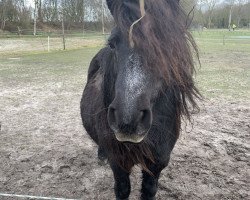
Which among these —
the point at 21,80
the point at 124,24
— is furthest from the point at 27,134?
the point at 21,80

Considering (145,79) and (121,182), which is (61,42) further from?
(145,79)

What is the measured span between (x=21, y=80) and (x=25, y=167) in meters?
6.56

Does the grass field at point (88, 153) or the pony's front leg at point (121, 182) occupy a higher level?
the pony's front leg at point (121, 182)

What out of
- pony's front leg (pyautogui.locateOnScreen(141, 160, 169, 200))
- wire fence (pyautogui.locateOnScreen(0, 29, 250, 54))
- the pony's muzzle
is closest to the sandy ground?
pony's front leg (pyautogui.locateOnScreen(141, 160, 169, 200))

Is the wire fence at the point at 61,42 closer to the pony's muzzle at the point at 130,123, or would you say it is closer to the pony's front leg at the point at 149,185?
the pony's front leg at the point at 149,185

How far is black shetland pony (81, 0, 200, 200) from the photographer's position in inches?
68.3

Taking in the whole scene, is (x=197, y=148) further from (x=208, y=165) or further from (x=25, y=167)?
(x=25, y=167)

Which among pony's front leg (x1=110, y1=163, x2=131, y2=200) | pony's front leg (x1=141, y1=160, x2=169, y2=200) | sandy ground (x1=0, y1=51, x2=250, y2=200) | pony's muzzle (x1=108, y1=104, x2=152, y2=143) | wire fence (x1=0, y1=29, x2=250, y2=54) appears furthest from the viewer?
wire fence (x1=0, y1=29, x2=250, y2=54)

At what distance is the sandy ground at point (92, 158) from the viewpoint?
136 inches

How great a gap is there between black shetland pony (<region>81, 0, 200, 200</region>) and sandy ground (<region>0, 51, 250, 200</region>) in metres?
1.09

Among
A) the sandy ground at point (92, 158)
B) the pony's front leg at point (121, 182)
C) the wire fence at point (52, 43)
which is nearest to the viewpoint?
the pony's front leg at point (121, 182)

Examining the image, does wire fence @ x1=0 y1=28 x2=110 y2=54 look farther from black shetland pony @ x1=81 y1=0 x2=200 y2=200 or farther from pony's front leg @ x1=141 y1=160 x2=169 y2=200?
black shetland pony @ x1=81 y1=0 x2=200 y2=200

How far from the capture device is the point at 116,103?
1737mm

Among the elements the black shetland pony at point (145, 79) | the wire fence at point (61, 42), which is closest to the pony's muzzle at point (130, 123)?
the black shetland pony at point (145, 79)
